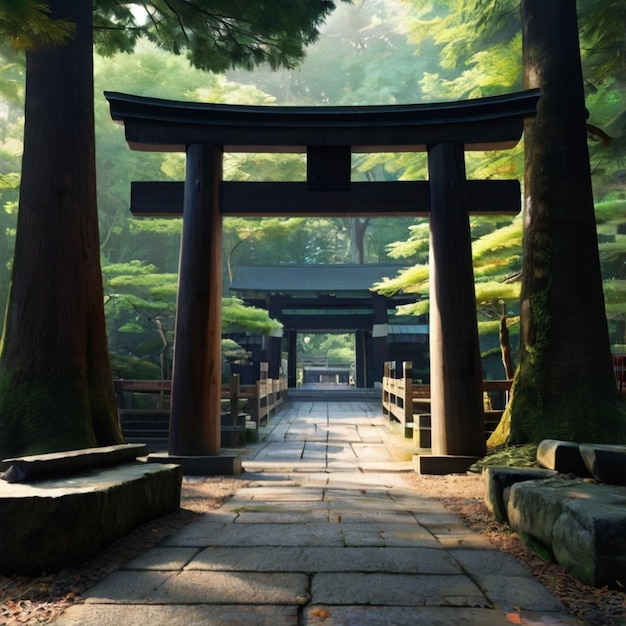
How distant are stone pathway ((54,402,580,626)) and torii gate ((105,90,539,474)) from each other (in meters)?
1.62

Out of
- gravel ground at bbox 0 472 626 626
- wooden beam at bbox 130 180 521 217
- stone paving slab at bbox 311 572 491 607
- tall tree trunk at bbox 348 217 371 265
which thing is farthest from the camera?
tall tree trunk at bbox 348 217 371 265

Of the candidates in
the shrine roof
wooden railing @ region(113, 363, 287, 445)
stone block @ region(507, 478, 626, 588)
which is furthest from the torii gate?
the shrine roof

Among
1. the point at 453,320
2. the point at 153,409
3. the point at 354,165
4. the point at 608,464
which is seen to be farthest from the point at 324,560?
the point at 354,165

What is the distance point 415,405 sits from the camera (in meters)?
10.5

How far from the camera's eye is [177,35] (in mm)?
8461

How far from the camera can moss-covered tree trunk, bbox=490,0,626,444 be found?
20.0 ft

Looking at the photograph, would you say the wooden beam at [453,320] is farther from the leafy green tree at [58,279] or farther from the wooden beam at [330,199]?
the leafy green tree at [58,279]

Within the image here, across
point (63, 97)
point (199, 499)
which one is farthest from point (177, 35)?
point (199, 499)

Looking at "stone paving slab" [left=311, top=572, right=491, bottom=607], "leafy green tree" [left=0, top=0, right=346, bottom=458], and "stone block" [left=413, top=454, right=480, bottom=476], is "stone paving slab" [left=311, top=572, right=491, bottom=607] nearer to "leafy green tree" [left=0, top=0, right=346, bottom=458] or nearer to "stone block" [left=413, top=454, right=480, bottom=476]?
"leafy green tree" [left=0, top=0, right=346, bottom=458]

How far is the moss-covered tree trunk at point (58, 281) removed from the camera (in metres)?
5.07

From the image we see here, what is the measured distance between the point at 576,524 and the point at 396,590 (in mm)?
1001

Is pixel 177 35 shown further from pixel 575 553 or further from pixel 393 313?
pixel 393 313

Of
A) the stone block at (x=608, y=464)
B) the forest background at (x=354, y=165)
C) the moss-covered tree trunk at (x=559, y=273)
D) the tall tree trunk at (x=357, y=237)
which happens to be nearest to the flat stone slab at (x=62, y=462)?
the stone block at (x=608, y=464)

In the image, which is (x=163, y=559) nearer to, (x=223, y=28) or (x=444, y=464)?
(x=444, y=464)
